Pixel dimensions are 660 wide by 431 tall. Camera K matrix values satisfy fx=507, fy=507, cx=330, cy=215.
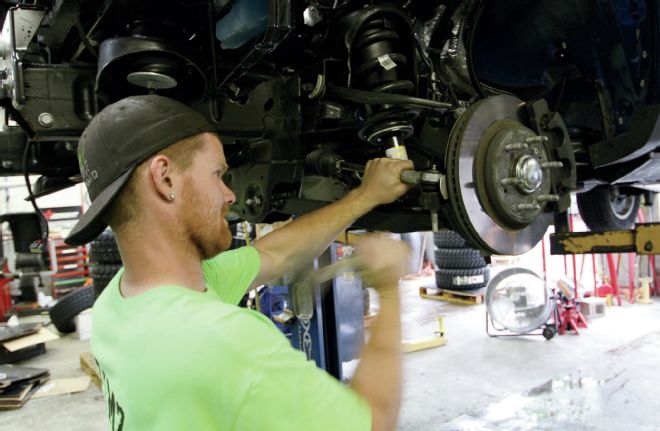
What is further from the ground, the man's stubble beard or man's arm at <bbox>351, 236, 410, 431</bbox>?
the man's stubble beard

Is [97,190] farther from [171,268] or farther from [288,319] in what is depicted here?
[288,319]

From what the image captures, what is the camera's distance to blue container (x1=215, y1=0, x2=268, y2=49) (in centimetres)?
129

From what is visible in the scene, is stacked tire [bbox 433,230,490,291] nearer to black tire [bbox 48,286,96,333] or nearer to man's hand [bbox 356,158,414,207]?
black tire [bbox 48,286,96,333]

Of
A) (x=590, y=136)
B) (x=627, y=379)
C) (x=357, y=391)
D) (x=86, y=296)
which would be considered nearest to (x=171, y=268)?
(x=357, y=391)

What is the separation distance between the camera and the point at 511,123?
1431mm

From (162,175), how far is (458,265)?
5982 mm

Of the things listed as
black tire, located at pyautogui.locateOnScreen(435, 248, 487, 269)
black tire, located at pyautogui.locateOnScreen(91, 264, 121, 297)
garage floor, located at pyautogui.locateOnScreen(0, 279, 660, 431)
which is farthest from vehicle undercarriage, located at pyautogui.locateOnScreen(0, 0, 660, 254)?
black tire, located at pyautogui.locateOnScreen(435, 248, 487, 269)

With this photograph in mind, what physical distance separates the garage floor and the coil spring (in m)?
1.46

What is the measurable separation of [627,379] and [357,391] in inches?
143

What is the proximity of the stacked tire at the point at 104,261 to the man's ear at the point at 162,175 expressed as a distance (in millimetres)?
3742

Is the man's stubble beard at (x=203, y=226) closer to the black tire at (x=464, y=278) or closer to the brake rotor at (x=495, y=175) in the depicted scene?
the brake rotor at (x=495, y=175)

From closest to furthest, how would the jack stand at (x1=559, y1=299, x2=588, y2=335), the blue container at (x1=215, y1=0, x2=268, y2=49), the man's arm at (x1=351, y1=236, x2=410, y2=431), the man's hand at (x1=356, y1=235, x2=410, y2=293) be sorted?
the man's arm at (x1=351, y1=236, x2=410, y2=431) → the man's hand at (x1=356, y1=235, x2=410, y2=293) → the blue container at (x1=215, y1=0, x2=268, y2=49) → the jack stand at (x1=559, y1=299, x2=588, y2=335)

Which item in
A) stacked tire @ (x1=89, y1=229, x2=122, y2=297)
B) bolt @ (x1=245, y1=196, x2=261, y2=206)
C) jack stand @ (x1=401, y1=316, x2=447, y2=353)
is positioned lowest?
jack stand @ (x1=401, y1=316, x2=447, y2=353)

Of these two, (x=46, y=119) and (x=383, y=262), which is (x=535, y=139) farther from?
(x=46, y=119)
